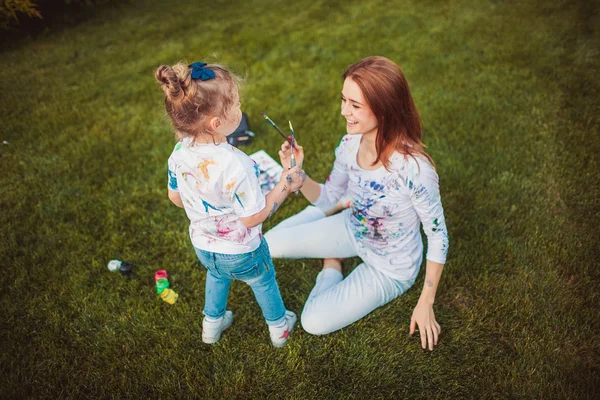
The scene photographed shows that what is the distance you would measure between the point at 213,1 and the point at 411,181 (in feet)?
21.5

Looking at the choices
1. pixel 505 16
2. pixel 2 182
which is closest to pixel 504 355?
pixel 2 182

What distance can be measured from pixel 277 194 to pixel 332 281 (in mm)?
1059

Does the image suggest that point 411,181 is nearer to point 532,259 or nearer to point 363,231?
point 363,231

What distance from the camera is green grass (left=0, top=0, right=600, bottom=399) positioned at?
2.36 m

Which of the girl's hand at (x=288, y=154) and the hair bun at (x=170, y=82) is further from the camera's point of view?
the girl's hand at (x=288, y=154)

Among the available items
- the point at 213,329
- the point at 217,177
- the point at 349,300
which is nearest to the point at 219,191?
the point at 217,177

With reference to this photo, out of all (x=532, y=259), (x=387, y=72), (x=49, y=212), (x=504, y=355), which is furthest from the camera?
(x=49, y=212)

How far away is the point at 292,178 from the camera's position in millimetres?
1960

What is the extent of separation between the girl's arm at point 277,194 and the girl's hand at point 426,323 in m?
1.06

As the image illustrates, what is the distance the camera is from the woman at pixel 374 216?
6.98 feet

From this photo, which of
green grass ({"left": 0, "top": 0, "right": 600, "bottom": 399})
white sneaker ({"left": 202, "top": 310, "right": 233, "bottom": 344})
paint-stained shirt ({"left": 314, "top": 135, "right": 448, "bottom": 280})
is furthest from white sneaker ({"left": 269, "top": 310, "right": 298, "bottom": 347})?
paint-stained shirt ({"left": 314, "top": 135, "right": 448, "bottom": 280})

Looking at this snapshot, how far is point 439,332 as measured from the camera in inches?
96.7

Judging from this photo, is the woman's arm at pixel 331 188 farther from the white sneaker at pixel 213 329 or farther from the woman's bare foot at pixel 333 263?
the white sneaker at pixel 213 329

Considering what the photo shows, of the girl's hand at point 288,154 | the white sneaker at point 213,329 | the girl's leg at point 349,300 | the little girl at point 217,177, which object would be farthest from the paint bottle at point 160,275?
the girl's hand at point 288,154
